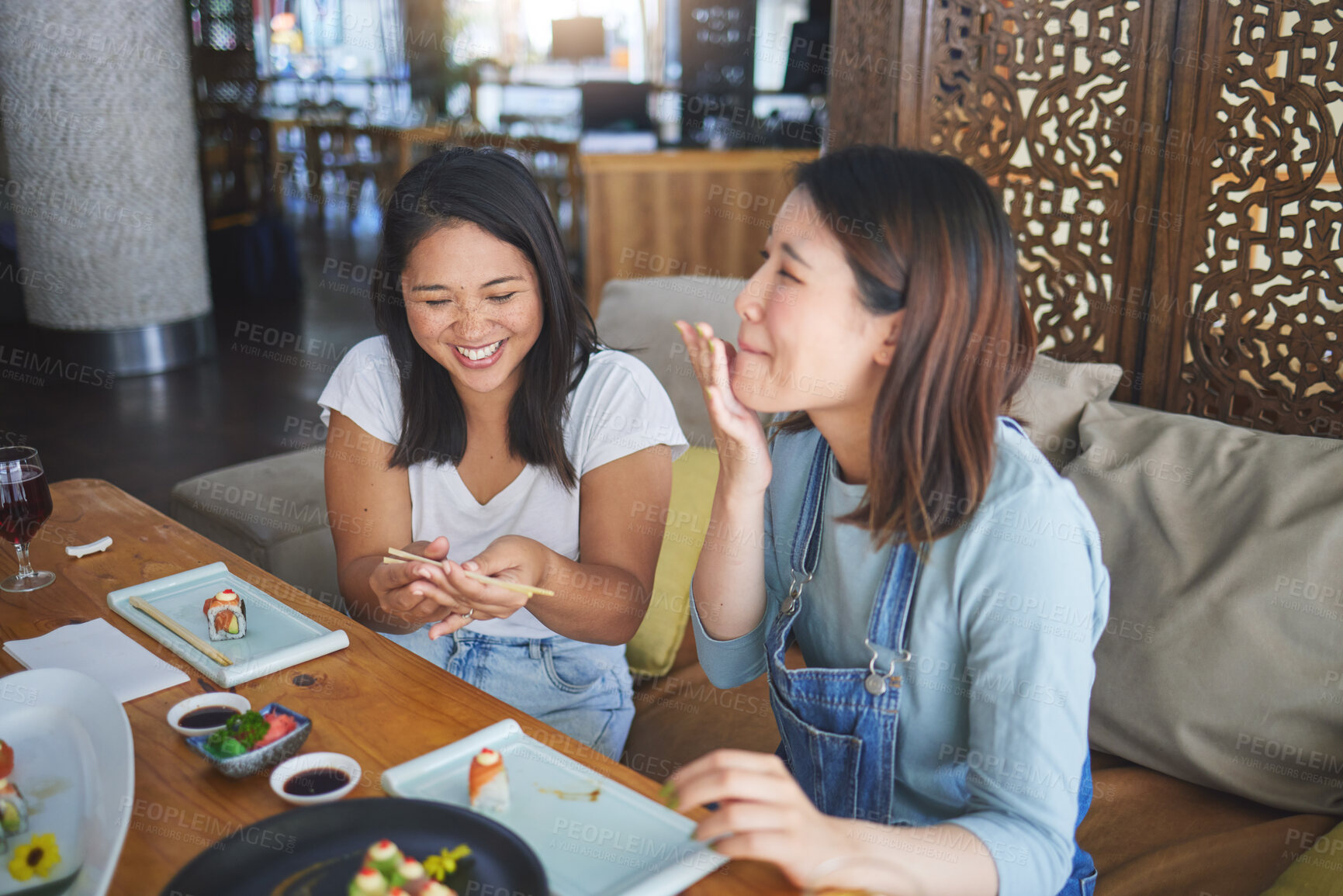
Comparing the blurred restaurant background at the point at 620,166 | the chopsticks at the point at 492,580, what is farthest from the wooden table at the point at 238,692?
the blurred restaurant background at the point at 620,166

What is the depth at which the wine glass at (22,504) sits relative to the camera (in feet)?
4.65

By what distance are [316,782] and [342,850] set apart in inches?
5.9

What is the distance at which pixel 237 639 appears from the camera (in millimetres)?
1320

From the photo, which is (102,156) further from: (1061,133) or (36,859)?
(36,859)

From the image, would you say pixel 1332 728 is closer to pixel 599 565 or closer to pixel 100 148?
pixel 599 565

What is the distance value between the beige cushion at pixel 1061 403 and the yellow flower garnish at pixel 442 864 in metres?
1.41

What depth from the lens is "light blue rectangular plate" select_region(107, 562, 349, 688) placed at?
125cm

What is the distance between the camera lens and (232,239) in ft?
23.6

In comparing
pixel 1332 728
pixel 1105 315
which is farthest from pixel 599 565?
pixel 1105 315

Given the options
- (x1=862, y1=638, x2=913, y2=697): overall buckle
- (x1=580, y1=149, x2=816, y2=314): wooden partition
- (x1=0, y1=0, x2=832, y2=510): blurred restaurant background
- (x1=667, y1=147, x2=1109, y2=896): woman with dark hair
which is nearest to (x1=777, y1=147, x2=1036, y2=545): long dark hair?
(x1=667, y1=147, x2=1109, y2=896): woman with dark hair

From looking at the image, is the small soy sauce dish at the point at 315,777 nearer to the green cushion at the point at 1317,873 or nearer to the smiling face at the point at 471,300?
the smiling face at the point at 471,300

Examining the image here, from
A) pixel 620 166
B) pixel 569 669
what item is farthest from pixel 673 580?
pixel 620 166

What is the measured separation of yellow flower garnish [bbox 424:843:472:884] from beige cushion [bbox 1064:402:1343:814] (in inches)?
47.4

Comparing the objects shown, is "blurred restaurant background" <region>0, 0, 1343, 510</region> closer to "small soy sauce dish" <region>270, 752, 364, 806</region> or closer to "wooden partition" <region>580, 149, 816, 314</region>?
"wooden partition" <region>580, 149, 816, 314</region>
